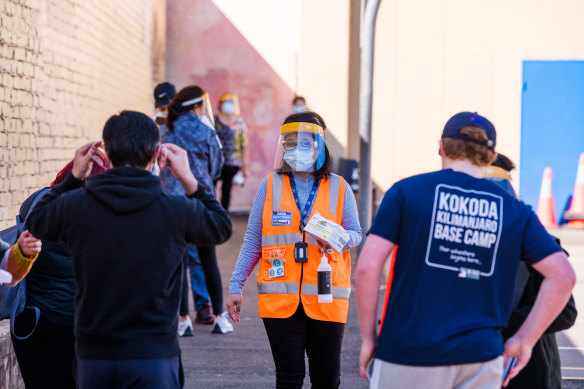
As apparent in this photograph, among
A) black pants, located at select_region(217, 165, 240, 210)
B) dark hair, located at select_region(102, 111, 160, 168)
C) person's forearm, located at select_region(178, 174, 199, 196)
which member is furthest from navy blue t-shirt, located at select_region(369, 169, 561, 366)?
black pants, located at select_region(217, 165, 240, 210)

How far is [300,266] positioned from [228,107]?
279 inches

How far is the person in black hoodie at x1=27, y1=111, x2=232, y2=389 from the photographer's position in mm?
3018

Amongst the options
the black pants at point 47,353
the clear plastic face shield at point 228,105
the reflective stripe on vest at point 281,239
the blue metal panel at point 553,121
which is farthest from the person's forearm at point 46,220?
the blue metal panel at point 553,121

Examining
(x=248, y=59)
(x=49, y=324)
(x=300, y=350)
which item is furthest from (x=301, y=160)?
(x=248, y=59)

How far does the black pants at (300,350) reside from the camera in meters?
4.12

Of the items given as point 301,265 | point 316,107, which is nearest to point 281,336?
point 301,265

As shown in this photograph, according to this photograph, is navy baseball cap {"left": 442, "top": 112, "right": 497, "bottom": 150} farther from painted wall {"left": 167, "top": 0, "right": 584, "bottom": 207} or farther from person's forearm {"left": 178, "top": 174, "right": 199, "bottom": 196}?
painted wall {"left": 167, "top": 0, "right": 584, "bottom": 207}

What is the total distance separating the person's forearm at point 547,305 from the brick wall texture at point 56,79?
243 centimetres

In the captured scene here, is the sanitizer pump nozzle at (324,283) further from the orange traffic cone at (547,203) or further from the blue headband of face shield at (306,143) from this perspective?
the orange traffic cone at (547,203)

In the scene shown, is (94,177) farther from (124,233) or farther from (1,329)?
(1,329)

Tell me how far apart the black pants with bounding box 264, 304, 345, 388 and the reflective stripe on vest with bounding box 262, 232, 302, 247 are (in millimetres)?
319

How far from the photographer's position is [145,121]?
317 cm

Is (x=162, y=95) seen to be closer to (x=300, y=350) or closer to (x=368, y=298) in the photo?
(x=300, y=350)

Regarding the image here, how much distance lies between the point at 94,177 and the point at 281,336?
1424mm
